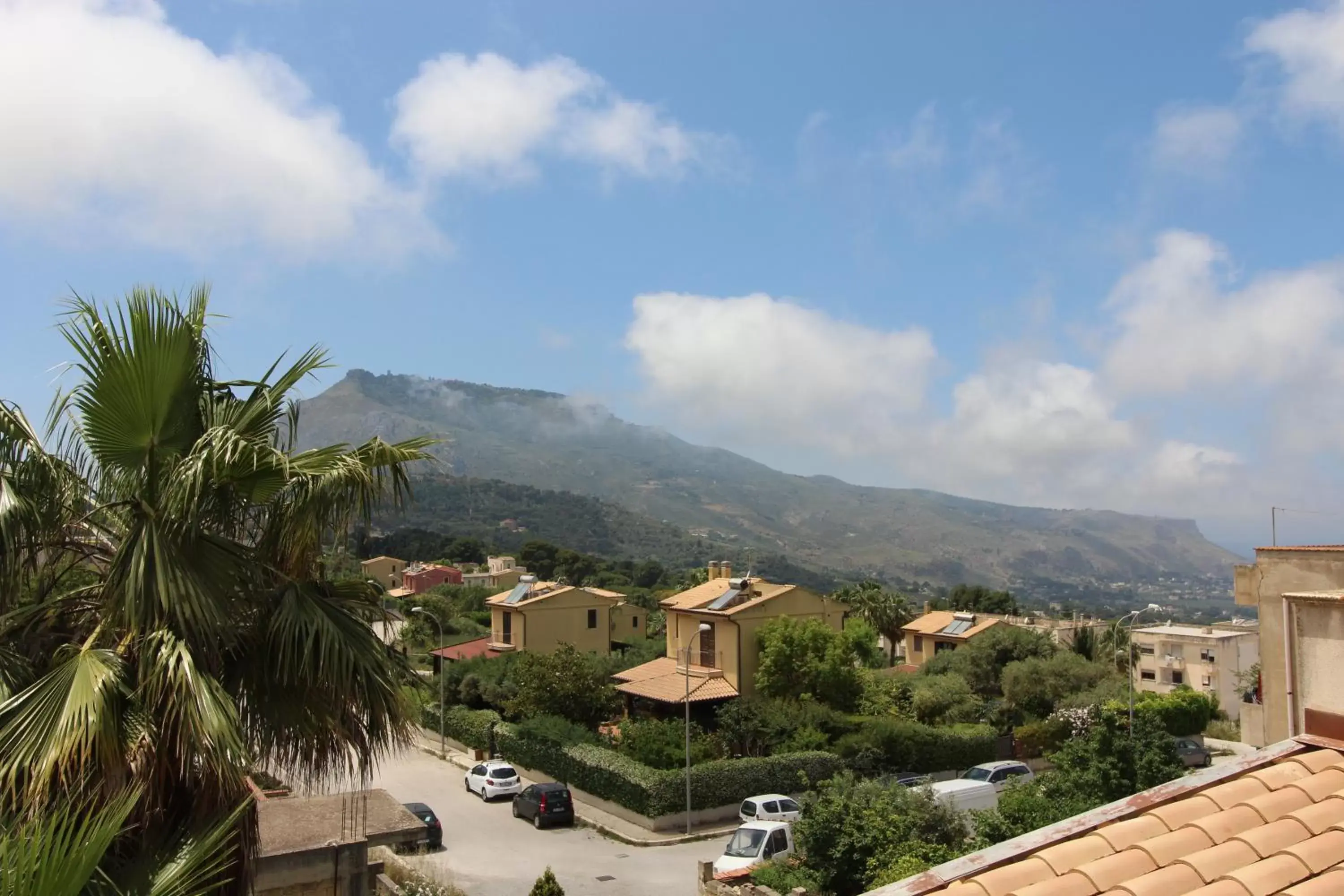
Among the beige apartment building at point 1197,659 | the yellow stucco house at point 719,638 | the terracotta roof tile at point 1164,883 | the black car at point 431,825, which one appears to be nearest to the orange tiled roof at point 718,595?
the yellow stucco house at point 719,638

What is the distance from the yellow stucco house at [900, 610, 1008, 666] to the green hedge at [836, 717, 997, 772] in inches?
828

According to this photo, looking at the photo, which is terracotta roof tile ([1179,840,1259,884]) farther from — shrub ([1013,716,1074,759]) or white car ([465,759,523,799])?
shrub ([1013,716,1074,759])

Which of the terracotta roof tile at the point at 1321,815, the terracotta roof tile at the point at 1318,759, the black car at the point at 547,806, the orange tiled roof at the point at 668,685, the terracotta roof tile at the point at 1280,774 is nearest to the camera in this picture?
the terracotta roof tile at the point at 1321,815

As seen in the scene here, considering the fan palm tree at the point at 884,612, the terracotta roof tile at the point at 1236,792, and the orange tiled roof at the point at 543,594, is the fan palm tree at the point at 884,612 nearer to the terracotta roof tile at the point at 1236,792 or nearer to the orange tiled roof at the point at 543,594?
the orange tiled roof at the point at 543,594

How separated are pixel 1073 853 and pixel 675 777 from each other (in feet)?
79.2

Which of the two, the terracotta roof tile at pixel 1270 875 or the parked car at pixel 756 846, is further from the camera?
the parked car at pixel 756 846

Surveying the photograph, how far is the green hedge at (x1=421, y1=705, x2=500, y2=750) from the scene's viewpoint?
3856cm

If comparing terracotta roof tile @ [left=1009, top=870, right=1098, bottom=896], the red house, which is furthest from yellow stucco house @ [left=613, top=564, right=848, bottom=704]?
the red house

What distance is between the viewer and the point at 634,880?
2344 cm

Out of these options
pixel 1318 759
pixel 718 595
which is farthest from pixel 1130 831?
pixel 718 595

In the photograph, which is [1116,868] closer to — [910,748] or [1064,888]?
[1064,888]

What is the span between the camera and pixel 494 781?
105 feet

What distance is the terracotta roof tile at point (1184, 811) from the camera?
5.32 metres

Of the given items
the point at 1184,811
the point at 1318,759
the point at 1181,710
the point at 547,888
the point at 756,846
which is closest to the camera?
the point at 1184,811
